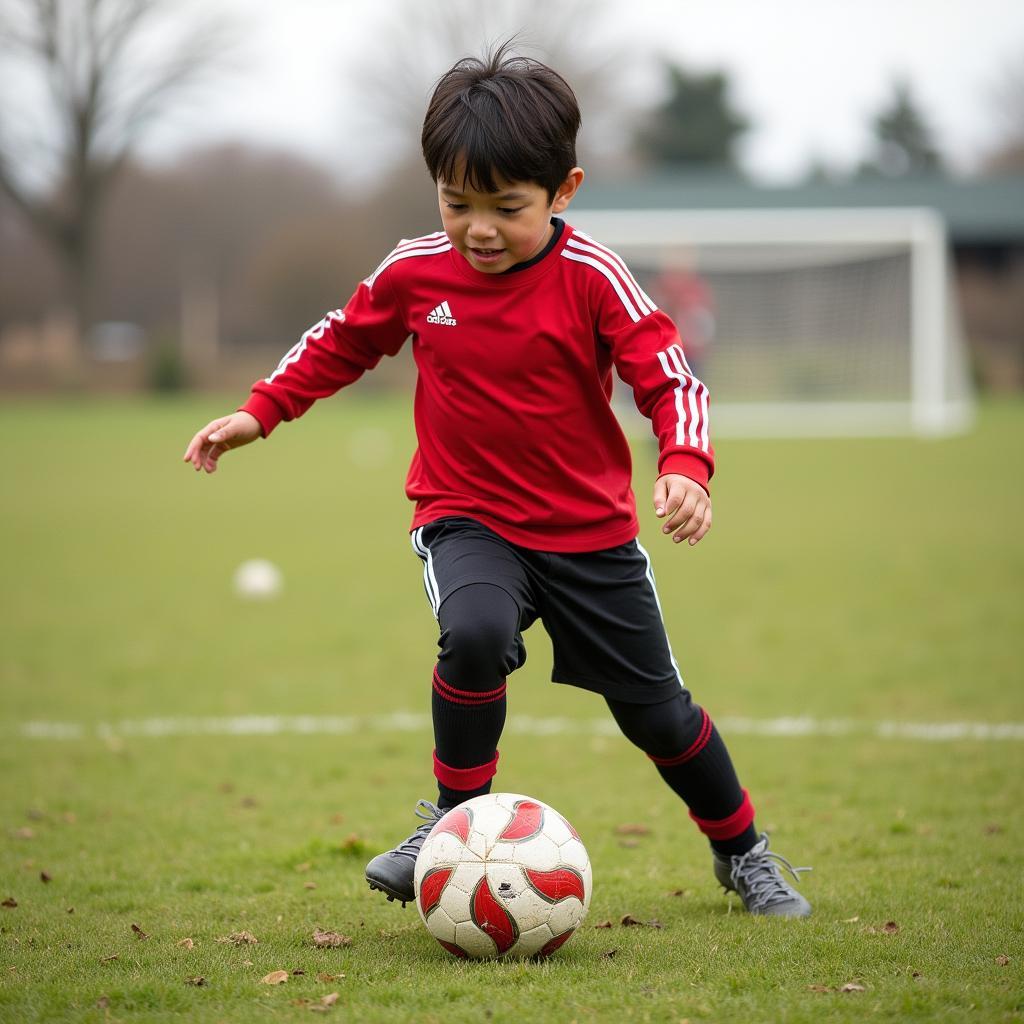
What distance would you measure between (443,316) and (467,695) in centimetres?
92

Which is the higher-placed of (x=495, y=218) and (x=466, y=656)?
(x=495, y=218)

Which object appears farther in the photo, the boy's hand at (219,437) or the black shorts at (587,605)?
the boy's hand at (219,437)

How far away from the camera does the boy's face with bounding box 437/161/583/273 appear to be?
10.4ft

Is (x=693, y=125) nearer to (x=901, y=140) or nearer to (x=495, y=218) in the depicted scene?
(x=901, y=140)

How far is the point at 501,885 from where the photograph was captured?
302 centimetres

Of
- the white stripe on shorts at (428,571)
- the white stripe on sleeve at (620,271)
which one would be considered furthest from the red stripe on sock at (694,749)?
the white stripe on sleeve at (620,271)

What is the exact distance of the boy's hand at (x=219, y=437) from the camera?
3.47 meters

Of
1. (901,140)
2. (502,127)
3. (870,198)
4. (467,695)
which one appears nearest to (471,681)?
(467,695)

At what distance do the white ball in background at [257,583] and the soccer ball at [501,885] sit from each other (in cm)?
625

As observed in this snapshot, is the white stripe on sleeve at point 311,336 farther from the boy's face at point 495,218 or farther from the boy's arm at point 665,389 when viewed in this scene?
the boy's arm at point 665,389

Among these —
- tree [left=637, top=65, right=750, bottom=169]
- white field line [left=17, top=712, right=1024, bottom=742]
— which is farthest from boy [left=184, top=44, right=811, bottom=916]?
tree [left=637, top=65, right=750, bottom=169]

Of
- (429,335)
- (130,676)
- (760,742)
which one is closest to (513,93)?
(429,335)

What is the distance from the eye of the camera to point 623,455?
3.49 m

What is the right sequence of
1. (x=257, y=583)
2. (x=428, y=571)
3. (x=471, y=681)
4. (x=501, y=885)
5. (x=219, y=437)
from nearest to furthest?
(x=501, y=885) < (x=471, y=681) < (x=428, y=571) < (x=219, y=437) < (x=257, y=583)
